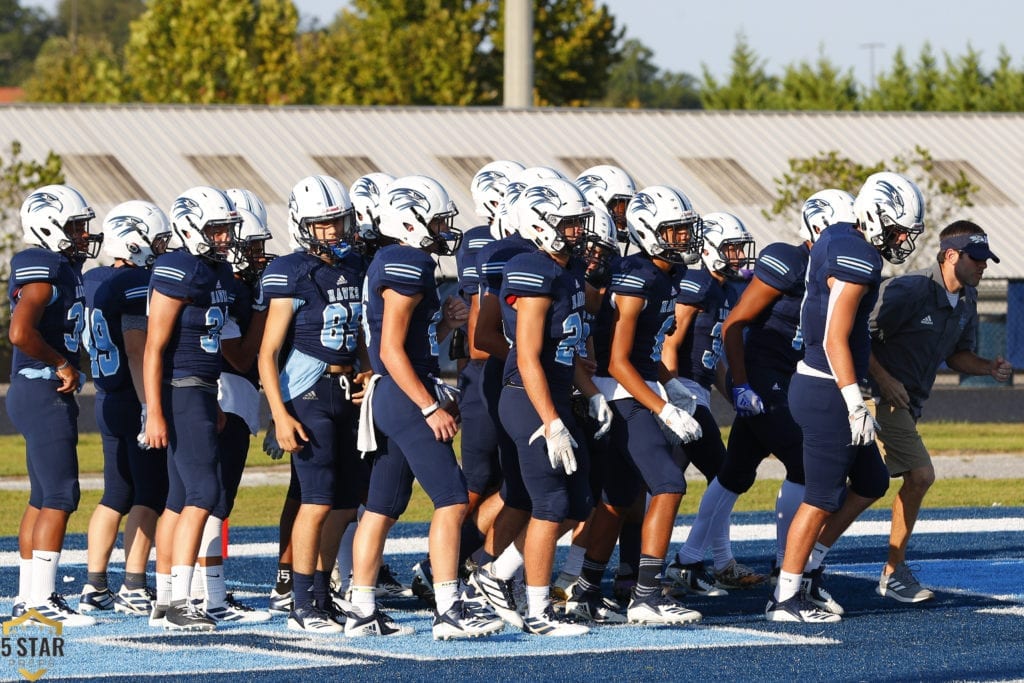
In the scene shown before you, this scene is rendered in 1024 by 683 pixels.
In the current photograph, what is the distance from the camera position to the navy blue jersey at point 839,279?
736 cm

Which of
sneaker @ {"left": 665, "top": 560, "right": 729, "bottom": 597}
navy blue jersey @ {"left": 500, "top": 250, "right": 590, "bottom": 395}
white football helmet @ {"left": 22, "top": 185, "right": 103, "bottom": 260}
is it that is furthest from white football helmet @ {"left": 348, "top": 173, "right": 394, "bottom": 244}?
sneaker @ {"left": 665, "top": 560, "right": 729, "bottom": 597}

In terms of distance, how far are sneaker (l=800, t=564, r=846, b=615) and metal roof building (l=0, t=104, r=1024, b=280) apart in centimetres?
1891

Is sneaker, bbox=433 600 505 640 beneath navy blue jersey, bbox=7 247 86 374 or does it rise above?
beneath

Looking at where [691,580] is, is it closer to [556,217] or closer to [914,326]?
[914,326]

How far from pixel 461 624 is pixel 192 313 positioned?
5.90ft

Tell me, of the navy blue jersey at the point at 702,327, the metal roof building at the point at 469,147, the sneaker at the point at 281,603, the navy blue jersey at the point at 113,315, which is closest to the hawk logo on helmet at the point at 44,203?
the navy blue jersey at the point at 113,315

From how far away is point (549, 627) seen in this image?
7.32m

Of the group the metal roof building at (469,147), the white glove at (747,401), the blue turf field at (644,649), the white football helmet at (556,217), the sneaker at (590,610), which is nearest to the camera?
the blue turf field at (644,649)

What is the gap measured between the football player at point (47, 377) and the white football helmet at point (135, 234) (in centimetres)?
20

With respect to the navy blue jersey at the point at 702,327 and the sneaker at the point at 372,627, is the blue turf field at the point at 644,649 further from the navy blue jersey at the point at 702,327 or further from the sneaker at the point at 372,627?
the navy blue jersey at the point at 702,327

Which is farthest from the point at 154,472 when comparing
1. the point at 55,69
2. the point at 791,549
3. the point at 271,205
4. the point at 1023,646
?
the point at 55,69

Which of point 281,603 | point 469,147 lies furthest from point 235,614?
point 469,147

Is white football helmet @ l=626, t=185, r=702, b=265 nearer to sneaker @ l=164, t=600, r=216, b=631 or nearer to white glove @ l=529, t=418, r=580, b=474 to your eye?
white glove @ l=529, t=418, r=580, b=474

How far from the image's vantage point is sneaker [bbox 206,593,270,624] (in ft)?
25.0
